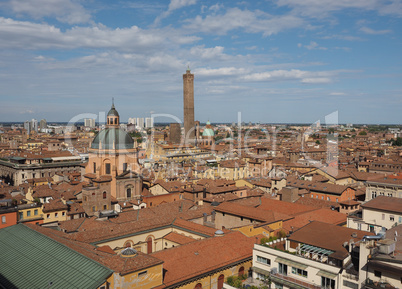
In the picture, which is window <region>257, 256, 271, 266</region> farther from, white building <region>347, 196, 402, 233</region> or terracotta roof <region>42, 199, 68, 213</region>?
terracotta roof <region>42, 199, 68, 213</region>

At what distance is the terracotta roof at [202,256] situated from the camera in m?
16.9

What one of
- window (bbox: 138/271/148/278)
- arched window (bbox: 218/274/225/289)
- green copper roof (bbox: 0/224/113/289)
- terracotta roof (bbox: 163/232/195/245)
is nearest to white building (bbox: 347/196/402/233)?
arched window (bbox: 218/274/225/289)

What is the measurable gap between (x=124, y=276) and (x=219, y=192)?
24218 mm

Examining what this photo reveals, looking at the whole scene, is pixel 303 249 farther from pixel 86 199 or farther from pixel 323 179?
pixel 323 179

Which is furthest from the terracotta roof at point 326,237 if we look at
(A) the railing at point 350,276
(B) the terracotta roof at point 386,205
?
(B) the terracotta roof at point 386,205

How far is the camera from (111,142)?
1533 inches

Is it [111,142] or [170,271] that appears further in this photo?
A: [111,142]

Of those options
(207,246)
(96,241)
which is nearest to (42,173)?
(96,241)

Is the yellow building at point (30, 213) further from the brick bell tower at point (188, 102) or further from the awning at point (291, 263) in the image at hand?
the brick bell tower at point (188, 102)

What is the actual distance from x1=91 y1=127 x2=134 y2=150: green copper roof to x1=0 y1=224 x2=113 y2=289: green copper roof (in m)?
20.1

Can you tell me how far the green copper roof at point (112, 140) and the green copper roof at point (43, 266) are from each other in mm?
20108

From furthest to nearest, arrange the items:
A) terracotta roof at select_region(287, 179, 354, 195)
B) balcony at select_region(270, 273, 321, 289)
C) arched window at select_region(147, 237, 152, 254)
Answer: terracotta roof at select_region(287, 179, 354, 195) < arched window at select_region(147, 237, 152, 254) < balcony at select_region(270, 273, 321, 289)

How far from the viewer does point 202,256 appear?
18531mm

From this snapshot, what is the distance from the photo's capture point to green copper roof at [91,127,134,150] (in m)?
38.9
